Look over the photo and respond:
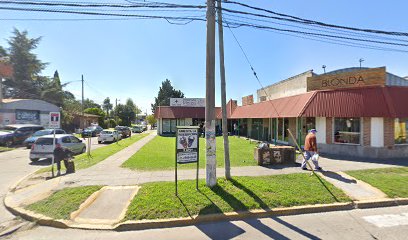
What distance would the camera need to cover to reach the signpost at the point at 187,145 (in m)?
7.44

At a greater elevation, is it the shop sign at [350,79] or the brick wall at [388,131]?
the shop sign at [350,79]

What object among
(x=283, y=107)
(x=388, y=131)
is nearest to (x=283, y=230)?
(x=388, y=131)

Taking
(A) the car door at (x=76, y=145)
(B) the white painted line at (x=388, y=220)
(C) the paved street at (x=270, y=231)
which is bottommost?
(C) the paved street at (x=270, y=231)

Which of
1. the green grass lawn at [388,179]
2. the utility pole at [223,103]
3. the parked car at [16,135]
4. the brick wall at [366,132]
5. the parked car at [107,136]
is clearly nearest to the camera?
the green grass lawn at [388,179]

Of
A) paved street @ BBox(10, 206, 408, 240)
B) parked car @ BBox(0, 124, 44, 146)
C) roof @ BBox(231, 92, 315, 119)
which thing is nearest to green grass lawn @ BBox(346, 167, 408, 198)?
paved street @ BBox(10, 206, 408, 240)

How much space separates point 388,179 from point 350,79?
763 centimetres

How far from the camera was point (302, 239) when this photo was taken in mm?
4984

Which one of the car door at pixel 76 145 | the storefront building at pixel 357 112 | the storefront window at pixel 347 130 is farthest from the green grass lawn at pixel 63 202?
the storefront window at pixel 347 130

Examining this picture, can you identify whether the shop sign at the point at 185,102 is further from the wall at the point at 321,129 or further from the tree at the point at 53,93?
the tree at the point at 53,93

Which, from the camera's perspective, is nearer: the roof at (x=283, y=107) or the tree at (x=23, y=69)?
the roof at (x=283, y=107)

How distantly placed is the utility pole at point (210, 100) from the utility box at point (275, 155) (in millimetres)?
4176

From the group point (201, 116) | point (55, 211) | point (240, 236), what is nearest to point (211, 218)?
point (240, 236)

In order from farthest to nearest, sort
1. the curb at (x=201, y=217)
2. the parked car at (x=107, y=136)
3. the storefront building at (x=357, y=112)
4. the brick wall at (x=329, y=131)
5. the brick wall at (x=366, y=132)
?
the parked car at (x=107, y=136), the brick wall at (x=329, y=131), the brick wall at (x=366, y=132), the storefront building at (x=357, y=112), the curb at (x=201, y=217)

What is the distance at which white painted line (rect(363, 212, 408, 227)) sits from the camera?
18.7 ft
